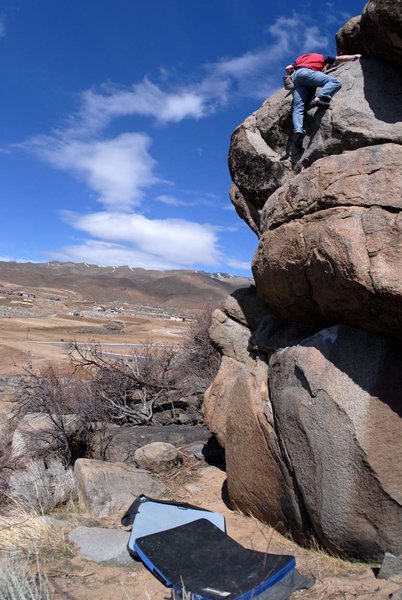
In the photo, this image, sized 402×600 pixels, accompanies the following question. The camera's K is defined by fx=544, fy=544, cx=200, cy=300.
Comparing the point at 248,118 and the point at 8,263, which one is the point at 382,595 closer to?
the point at 248,118

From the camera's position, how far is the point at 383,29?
14.9ft

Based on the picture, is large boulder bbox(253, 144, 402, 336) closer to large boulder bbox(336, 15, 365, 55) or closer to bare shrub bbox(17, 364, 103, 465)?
large boulder bbox(336, 15, 365, 55)

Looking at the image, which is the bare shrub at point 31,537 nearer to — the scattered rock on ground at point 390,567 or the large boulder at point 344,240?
the scattered rock on ground at point 390,567

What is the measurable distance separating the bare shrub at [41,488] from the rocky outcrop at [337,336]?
5.85 ft

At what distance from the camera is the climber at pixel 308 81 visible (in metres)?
5.38

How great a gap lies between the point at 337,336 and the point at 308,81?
276 centimetres

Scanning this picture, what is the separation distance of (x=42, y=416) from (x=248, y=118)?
493cm

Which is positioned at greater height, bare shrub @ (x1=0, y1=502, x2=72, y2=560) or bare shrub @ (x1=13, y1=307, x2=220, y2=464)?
bare shrub @ (x1=13, y1=307, x2=220, y2=464)

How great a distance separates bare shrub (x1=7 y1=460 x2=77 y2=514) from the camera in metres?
5.46

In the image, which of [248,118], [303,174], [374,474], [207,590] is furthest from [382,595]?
[248,118]

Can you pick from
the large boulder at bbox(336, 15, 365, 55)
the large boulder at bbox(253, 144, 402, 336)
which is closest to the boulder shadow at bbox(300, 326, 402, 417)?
the large boulder at bbox(253, 144, 402, 336)

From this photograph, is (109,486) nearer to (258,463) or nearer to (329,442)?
(258,463)

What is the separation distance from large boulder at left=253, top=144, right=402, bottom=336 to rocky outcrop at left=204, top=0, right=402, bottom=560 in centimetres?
1

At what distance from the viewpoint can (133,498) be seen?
18.1 ft
